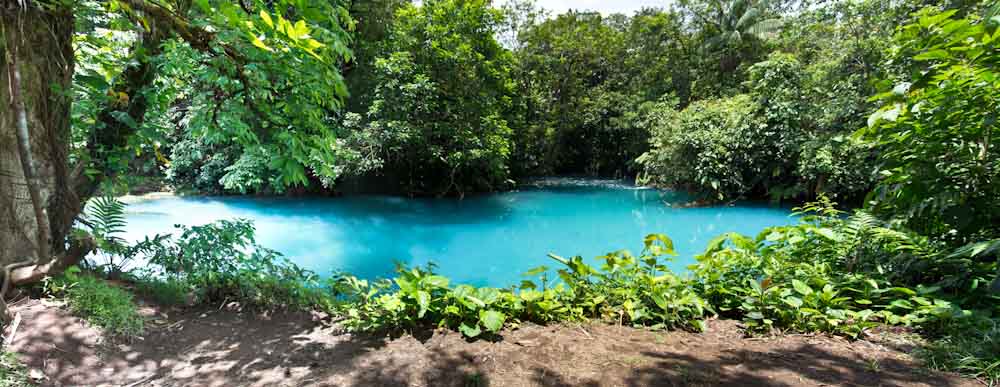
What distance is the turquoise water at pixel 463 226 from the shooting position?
23.1 ft

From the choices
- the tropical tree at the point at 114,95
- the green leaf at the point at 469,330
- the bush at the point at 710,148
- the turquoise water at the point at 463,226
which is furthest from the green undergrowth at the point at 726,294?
the bush at the point at 710,148

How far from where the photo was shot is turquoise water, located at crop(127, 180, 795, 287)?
7055 mm

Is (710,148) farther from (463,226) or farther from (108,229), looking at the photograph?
(108,229)

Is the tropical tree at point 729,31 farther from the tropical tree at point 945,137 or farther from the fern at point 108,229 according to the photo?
the fern at point 108,229

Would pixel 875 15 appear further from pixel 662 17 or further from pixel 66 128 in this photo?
pixel 66 128

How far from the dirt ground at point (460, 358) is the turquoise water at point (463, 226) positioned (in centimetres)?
357

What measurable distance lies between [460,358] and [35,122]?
282cm

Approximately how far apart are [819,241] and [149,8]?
4479mm

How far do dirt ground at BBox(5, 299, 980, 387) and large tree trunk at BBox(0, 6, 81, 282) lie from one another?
522mm

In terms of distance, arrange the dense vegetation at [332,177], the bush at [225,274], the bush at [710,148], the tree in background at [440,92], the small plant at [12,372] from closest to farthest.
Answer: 1. the small plant at [12,372]
2. the dense vegetation at [332,177]
3. the bush at [225,274]
4. the bush at [710,148]
5. the tree in background at [440,92]

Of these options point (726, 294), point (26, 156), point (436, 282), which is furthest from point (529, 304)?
point (26, 156)

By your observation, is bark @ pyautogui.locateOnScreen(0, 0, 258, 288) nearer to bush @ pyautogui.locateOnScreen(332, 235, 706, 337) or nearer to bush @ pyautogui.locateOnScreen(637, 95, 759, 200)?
bush @ pyautogui.locateOnScreen(332, 235, 706, 337)

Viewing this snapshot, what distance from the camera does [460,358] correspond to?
2.04m

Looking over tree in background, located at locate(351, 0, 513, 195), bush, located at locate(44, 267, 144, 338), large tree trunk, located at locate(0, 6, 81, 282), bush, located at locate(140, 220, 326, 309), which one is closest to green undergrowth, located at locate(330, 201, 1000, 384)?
bush, located at locate(140, 220, 326, 309)
